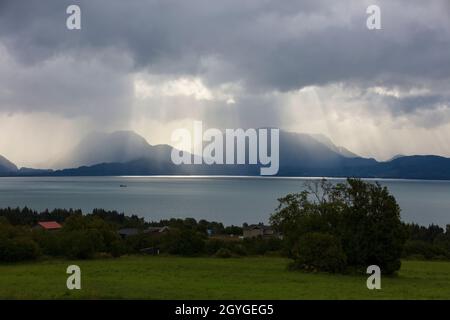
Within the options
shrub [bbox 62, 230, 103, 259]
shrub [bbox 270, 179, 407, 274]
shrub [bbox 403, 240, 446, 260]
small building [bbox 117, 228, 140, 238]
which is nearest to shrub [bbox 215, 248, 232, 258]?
shrub [bbox 270, 179, 407, 274]

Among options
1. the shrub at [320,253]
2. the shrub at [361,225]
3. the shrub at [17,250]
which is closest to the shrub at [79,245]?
the shrub at [17,250]

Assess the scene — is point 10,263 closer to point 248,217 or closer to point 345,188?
point 345,188

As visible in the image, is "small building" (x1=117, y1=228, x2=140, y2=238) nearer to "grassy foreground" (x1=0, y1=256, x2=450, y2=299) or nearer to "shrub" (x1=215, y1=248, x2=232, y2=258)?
"shrub" (x1=215, y1=248, x2=232, y2=258)

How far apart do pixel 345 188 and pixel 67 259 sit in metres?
22.4

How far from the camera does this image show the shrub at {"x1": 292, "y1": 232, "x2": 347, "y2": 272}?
1141 inches

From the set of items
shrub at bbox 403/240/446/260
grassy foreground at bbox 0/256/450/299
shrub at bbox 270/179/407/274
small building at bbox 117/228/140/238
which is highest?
shrub at bbox 270/179/407/274

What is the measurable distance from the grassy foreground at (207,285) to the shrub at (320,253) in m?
1.28

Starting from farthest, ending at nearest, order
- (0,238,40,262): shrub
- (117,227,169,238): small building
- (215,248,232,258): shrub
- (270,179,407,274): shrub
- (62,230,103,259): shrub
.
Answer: (117,227,169,238): small building, (215,248,232,258): shrub, (62,230,103,259): shrub, (0,238,40,262): shrub, (270,179,407,274): shrub

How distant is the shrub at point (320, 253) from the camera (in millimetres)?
28984

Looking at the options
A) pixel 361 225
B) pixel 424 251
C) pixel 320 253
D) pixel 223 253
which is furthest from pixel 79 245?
pixel 424 251

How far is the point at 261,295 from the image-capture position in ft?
59.8

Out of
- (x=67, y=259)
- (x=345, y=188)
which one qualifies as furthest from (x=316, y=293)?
(x=67, y=259)

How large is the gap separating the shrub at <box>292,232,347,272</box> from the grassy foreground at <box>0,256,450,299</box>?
1278 mm

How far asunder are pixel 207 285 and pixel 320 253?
1064 centimetres
